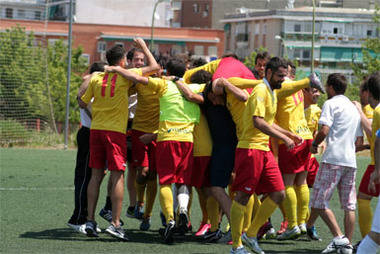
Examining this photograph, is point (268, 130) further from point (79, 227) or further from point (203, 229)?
point (79, 227)

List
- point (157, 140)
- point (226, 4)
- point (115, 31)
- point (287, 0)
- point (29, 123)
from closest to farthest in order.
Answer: point (157, 140) < point (29, 123) < point (115, 31) < point (287, 0) < point (226, 4)

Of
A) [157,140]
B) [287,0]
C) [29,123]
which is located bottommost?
[29,123]

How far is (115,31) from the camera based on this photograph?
7644cm

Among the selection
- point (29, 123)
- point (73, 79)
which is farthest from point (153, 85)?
point (73, 79)

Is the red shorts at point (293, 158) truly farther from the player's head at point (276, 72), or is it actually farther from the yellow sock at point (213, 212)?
the player's head at point (276, 72)

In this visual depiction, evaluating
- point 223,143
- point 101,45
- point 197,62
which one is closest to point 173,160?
point 223,143

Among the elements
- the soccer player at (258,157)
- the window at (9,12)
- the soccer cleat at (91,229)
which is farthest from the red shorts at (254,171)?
the window at (9,12)

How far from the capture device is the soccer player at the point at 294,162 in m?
8.70

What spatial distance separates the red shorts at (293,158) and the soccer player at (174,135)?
1095 mm

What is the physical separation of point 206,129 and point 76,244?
6.28 ft

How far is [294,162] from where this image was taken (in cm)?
884

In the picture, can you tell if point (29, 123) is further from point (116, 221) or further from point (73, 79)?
point (73, 79)

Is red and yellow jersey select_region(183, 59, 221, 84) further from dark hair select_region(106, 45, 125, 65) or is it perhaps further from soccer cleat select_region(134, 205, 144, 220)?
soccer cleat select_region(134, 205, 144, 220)

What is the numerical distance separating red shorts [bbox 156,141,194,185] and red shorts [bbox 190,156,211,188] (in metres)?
0.15
